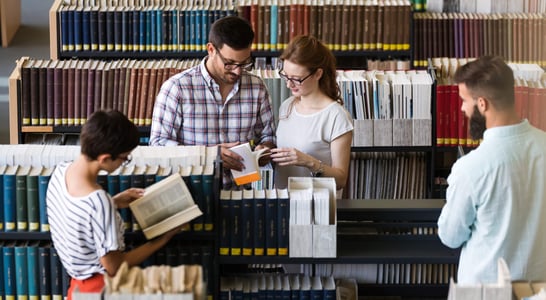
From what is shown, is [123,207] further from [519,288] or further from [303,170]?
[519,288]

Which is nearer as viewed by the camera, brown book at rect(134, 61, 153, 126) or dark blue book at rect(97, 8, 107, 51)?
brown book at rect(134, 61, 153, 126)

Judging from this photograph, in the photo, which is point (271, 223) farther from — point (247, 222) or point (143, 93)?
point (143, 93)

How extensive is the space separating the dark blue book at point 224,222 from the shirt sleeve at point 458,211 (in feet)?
3.39

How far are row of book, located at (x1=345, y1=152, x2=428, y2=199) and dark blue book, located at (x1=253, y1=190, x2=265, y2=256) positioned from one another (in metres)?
2.68

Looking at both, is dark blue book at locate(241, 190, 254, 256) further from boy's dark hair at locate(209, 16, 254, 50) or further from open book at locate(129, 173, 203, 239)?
boy's dark hair at locate(209, 16, 254, 50)

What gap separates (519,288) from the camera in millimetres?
3287

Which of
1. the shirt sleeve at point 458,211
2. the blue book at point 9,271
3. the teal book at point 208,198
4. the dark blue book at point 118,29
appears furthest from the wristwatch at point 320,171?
the dark blue book at point 118,29

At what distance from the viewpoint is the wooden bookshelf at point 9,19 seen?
12.1 m

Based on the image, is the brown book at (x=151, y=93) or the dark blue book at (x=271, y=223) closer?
the dark blue book at (x=271, y=223)

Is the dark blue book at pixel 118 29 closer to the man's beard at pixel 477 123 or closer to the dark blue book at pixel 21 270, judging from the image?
the dark blue book at pixel 21 270

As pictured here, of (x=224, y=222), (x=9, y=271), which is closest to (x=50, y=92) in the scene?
(x=9, y=271)

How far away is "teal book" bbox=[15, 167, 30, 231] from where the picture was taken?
167 inches

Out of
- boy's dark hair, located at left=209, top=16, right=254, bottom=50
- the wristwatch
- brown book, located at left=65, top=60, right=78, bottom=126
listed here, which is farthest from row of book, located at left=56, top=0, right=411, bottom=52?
the wristwatch

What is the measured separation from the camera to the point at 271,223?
429cm
